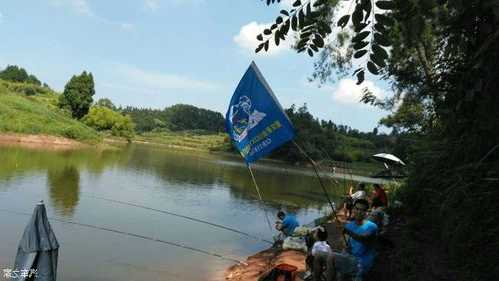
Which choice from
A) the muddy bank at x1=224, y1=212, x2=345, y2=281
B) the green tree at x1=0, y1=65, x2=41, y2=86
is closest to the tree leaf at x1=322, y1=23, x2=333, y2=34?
the muddy bank at x1=224, y1=212, x2=345, y2=281

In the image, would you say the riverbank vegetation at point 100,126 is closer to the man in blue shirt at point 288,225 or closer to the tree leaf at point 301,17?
the man in blue shirt at point 288,225

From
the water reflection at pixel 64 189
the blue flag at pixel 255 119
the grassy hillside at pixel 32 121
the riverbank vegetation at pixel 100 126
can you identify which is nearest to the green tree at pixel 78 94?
the riverbank vegetation at pixel 100 126

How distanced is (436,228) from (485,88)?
5743 millimetres

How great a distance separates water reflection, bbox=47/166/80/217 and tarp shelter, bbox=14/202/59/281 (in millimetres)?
9953

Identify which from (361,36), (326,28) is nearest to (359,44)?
(361,36)

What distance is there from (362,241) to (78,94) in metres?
67.8

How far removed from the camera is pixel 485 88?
3057 mm

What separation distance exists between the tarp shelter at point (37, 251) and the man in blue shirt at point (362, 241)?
4134mm

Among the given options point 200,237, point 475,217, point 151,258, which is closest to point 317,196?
point 200,237

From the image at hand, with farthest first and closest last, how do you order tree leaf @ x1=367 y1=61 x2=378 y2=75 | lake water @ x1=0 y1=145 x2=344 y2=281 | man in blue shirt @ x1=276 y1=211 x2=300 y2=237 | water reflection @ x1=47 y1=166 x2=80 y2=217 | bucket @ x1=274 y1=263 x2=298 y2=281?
1. water reflection @ x1=47 y1=166 x2=80 y2=217
2. man in blue shirt @ x1=276 y1=211 x2=300 y2=237
3. lake water @ x1=0 y1=145 x2=344 y2=281
4. bucket @ x1=274 y1=263 x2=298 y2=281
5. tree leaf @ x1=367 y1=61 x2=378 y2=75

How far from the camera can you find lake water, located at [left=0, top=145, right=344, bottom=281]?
11.0m

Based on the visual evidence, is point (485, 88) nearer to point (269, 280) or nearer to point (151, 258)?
point (269, 280)

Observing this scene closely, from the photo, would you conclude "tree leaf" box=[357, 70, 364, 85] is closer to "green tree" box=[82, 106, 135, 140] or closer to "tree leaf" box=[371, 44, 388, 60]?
"tree leaf" box=[371, 44, 388, 60]

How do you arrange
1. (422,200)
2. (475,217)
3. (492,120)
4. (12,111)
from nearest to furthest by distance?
(492,120) → (475,217) → (422,200) → (12,111)
